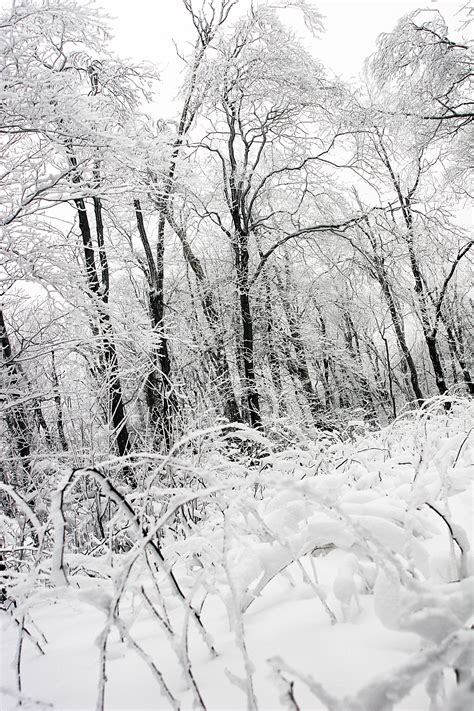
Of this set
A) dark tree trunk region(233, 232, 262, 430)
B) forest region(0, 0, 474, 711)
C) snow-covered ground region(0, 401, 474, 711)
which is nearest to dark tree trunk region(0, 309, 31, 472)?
forest region(0, 0, 474, 711)

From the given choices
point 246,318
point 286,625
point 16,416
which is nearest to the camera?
point 286,625

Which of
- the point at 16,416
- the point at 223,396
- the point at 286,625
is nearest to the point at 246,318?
the point at 223,396

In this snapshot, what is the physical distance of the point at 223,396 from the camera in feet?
31.3

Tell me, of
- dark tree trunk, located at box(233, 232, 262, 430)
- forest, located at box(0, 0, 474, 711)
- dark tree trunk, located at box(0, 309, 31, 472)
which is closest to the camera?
forest, located at box(0, 0, 474, 711)

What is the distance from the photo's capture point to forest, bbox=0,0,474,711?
0.72m

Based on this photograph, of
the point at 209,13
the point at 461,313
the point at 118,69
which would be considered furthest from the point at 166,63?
the point at 461,313

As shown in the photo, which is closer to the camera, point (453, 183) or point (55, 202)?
point (55, 202)

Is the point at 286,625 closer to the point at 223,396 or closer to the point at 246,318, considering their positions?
the point at 223,396

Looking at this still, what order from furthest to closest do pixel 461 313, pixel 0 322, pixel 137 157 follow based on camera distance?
pixel 461 313
pixel 0 322
pixel 137 157

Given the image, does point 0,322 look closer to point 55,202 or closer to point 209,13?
point 55,202

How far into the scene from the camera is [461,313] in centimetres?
2334

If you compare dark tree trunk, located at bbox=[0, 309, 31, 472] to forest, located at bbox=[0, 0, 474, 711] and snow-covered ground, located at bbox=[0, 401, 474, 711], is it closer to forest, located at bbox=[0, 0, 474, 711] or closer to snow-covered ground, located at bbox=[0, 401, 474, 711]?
forest, located at bbox=[0, 0, 474, 711]

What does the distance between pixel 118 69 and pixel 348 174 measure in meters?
5.22

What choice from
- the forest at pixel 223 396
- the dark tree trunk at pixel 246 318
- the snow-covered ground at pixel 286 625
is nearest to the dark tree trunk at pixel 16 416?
the forest at pixel 223 396
